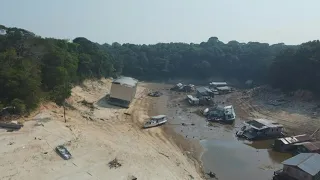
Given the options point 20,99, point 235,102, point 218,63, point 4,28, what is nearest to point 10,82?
point 20,99

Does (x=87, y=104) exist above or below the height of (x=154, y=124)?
above

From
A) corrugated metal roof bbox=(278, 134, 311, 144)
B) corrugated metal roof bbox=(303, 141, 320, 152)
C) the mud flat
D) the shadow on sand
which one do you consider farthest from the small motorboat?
corrugated metal roof bbox=(303, 141, 320, 152)

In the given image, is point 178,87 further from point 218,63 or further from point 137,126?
point 137,126

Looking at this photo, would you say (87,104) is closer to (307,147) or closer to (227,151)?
(227,151)

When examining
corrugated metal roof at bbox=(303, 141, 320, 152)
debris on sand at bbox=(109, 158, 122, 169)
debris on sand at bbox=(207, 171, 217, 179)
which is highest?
corrugated metal roof at bbox=(303, 141, 320, 152)

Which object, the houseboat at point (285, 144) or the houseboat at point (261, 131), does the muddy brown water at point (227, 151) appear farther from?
the houseboat at point (261, 131)

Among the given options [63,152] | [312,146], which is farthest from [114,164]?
[312,146]

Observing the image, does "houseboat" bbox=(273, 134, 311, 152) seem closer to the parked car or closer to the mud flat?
the mud flat
